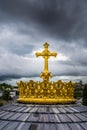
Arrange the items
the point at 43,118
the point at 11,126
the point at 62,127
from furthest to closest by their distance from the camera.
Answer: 1. the point at 43,118
2. the point at 11,126
3. the point at 62,127

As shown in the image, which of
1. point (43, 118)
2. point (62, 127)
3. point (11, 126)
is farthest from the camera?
point (43, 118)

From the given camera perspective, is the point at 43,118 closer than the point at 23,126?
No

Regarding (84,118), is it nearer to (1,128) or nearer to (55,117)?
(55,117)

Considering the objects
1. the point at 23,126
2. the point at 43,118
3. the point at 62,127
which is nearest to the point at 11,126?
the point at 23,126

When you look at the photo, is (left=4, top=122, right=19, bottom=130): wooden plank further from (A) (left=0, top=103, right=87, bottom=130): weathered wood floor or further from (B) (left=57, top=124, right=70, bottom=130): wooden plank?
(B) (left=57, top=124, right=70, bottom=130): wooden plank

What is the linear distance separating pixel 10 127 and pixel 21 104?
11.2ft

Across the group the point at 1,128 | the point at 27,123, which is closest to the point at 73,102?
the point at 27,123

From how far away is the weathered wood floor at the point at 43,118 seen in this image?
9.97 meters

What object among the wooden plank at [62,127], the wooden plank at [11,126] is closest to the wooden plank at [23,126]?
the wooden plank at [11,126]

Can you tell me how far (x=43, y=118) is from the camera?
1066 cm

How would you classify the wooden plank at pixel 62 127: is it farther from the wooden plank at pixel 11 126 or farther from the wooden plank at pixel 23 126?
the wooden plank at pixel 11 126

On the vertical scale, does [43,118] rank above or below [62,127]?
above

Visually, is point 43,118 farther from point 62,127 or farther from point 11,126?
point 11,126

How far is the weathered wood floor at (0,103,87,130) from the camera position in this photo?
9969mm
